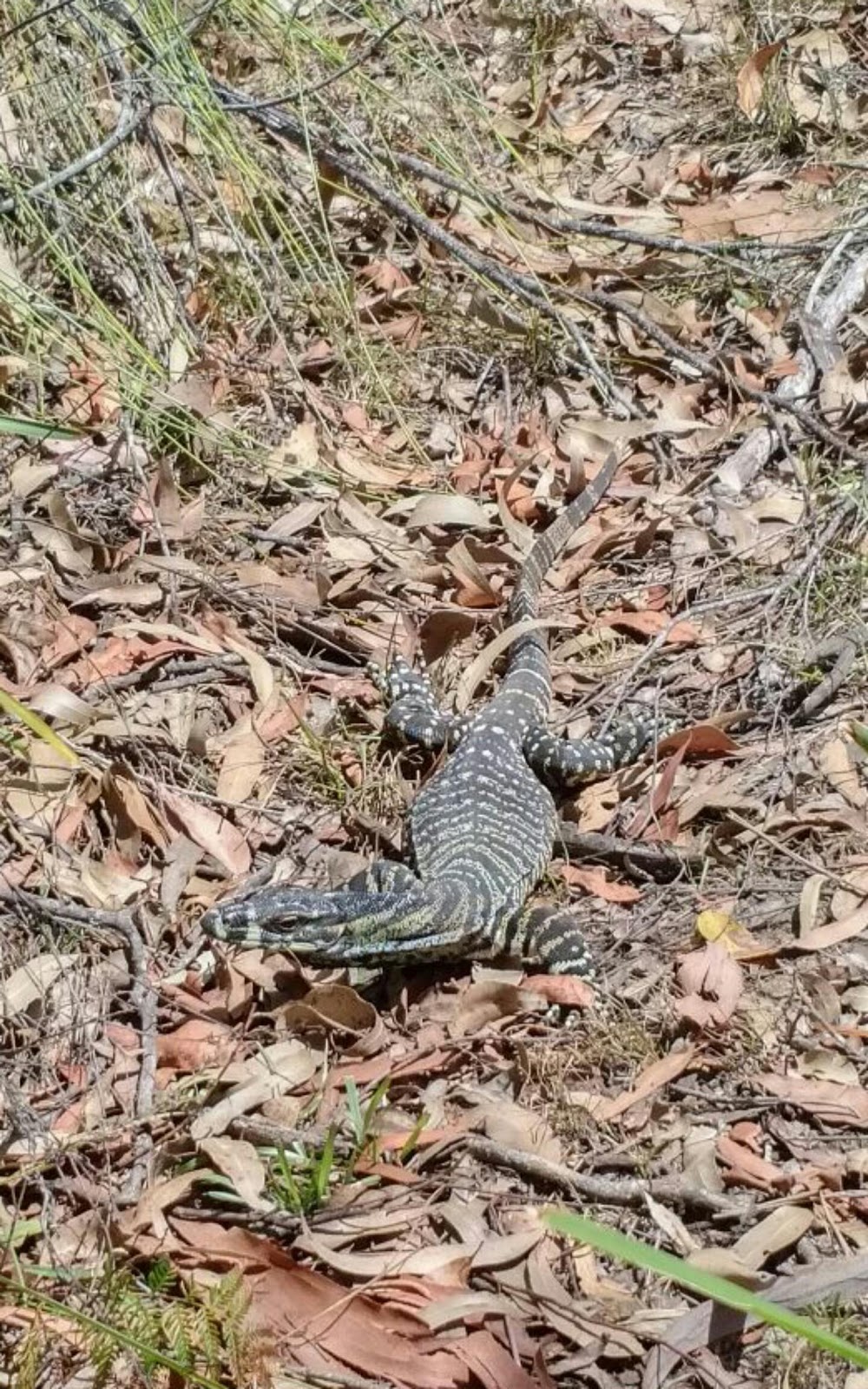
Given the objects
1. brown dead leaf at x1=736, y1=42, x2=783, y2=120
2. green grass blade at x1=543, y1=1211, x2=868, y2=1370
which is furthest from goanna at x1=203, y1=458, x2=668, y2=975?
brown dead leaf at x1=736, y1=42, x2=783, y2=120

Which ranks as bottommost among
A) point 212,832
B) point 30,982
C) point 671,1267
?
point 212,832

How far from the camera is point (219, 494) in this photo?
5.49m

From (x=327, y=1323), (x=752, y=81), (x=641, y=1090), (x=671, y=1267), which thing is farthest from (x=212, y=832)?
(x=752, y=81)

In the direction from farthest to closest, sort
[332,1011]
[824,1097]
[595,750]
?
[595,750] → [332,1011] → [824,1097]

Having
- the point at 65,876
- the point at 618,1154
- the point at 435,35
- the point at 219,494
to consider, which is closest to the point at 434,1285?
the point at 618,1154

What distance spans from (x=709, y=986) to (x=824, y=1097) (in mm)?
399

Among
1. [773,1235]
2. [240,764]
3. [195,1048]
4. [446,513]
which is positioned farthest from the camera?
[446,513]

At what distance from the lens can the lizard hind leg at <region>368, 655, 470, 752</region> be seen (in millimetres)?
4777

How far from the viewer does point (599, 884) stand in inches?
171

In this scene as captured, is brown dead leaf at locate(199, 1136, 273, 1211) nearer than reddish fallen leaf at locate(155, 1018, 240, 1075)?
Yes

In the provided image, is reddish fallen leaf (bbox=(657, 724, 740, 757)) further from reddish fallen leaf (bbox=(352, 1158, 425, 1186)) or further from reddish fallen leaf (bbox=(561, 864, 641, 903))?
reddish fallen leaf (bbox=(352, 1158, 425, 1186))

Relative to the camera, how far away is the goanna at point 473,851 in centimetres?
389

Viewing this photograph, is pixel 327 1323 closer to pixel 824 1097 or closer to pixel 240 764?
pixel 824 1097

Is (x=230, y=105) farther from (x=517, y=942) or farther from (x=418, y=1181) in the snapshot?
(x=418, y=1181)
